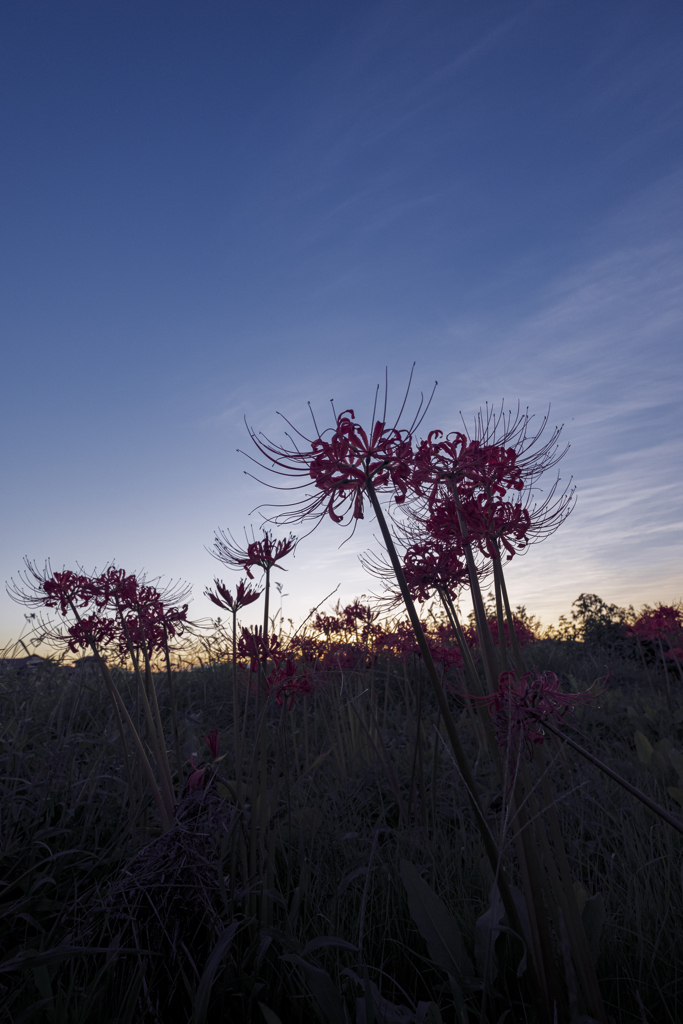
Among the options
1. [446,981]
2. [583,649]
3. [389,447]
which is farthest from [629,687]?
[389,447]

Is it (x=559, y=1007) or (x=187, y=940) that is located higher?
(x=187, y=940)

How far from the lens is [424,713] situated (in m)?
7.36

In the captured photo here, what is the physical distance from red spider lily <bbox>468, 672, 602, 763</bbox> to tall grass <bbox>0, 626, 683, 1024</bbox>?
0.98 ft

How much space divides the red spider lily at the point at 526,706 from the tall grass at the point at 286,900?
0.30 meters

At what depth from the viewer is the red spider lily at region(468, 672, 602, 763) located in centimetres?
204

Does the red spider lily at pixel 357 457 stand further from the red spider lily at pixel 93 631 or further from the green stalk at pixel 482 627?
the red spider lily at pixel 93 631

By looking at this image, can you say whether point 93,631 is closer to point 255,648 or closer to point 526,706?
point 255,648

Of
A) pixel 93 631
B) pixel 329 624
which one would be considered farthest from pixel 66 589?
pixel 329 624

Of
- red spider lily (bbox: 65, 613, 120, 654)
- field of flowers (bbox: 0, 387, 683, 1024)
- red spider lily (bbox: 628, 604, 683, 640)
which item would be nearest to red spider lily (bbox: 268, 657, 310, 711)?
field of flowers (bbox: 0, 387, 683, 1024)

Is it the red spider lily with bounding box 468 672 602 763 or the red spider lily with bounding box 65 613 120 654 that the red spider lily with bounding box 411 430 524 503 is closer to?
the red spider lily with bounding box 468 672 602 763

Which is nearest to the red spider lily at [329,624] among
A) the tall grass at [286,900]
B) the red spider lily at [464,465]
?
the tall grass at [286,900]

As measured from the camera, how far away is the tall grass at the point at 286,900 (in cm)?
241

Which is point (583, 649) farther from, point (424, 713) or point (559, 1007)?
point (559, 1007)

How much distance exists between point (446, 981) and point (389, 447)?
2.21 m
